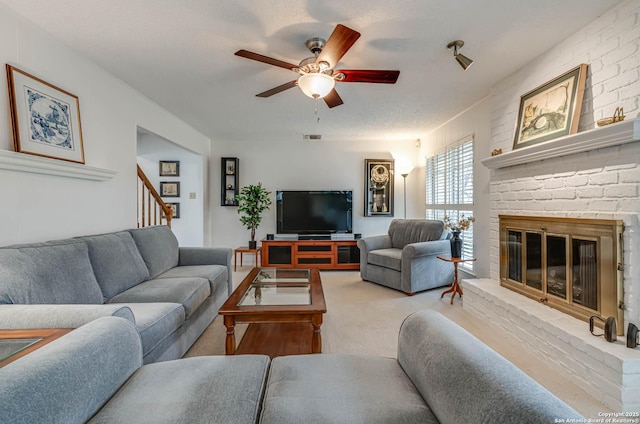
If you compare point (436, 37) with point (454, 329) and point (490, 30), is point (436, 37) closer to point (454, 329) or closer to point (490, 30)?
point (490, 30)

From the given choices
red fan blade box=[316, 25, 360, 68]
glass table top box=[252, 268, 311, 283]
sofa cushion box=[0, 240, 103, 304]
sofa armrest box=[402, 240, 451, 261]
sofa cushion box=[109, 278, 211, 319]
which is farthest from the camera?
sofa armrest box=[402, 240, 451, 261]

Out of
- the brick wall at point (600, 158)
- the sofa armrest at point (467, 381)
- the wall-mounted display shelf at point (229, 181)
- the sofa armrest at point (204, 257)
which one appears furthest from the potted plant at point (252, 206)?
the sofa armrest at point (467, 381)

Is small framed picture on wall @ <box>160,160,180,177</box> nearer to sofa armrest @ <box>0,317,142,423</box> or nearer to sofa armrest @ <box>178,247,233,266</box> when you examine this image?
sofa armrest @ <box>178,247,233,266</box>

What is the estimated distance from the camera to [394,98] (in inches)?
134

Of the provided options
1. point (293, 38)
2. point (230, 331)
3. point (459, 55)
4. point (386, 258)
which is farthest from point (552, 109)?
point (230, 331)

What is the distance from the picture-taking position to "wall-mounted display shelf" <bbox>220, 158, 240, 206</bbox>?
17.9 feet

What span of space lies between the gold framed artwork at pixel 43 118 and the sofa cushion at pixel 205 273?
4.05ft

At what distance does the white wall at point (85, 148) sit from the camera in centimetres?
194

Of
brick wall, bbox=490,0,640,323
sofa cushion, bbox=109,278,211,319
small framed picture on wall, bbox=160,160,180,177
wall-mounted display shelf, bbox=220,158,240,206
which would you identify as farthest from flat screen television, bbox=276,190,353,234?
brick wall, bbox=490,0,640,323

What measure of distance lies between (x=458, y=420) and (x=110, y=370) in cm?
115

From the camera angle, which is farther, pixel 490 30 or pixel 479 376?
pixel 490 30

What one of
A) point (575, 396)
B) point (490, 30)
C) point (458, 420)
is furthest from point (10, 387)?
point (490, 30)

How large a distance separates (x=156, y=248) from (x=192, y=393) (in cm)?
226

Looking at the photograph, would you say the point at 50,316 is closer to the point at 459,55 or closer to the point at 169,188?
the point at 459,55
